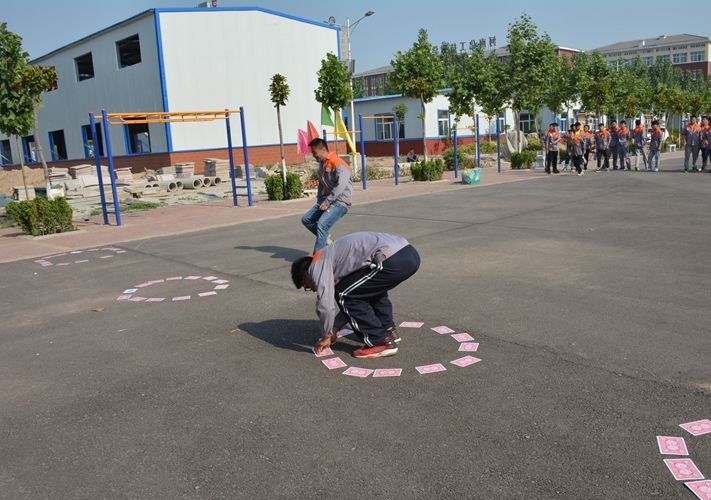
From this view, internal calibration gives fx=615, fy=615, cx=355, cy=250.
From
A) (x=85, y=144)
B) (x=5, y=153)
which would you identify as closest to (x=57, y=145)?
(x=85, y=144)

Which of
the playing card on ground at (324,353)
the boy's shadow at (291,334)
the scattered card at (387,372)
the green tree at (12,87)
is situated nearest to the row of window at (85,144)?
the green tree at (12,87)

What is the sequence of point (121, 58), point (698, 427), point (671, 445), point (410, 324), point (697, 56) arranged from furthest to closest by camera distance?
point (697, 56) < point (121, 58) < point (410, 324) < point (698, 427) < point (671, 445)

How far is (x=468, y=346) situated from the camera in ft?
16.7

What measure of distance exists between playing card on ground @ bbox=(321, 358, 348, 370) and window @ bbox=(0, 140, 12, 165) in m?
60.0

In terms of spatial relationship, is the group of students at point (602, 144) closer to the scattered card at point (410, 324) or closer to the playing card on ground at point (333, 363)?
the scattered card at point (410, 324)

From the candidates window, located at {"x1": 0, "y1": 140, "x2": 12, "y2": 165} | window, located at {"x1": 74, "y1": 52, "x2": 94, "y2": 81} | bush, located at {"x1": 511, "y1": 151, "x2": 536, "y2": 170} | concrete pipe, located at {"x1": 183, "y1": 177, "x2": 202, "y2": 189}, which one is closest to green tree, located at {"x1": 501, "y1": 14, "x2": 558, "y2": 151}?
bush, located at {"x1": 511, "y1": 151, "x2": 536, "y2": 170}

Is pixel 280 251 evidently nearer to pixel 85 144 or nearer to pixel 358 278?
pixel 358 278

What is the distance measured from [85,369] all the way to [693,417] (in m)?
4.44

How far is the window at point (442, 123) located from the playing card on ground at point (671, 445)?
47950 mm

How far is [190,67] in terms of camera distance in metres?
33.4

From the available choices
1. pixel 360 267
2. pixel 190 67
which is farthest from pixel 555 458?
pixel 190 67

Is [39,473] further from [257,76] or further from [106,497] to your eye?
[257,76]

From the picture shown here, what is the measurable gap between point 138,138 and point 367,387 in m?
36.9

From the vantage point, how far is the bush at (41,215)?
13.4 meters
